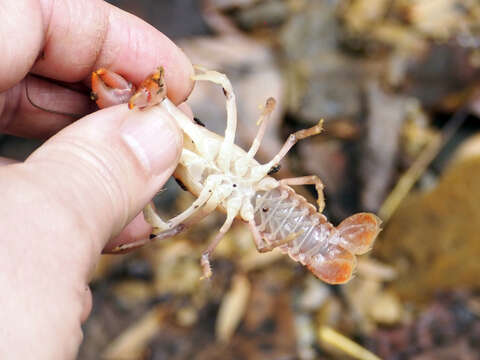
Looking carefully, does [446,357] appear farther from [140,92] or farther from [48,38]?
[48,38]

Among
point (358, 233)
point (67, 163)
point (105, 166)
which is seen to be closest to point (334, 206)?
point (358, 233)

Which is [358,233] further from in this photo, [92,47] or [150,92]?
[92,47]

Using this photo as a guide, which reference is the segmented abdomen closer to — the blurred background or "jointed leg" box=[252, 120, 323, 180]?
"jointed leg" box=[252, 120, 323, 180]

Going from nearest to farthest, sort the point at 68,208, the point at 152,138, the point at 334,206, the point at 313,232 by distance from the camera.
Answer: the point at 68,208 < the point at 152,138 < the point at 313,232 < the point at 334,206

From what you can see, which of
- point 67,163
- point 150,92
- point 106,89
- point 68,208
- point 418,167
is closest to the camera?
point 68,208

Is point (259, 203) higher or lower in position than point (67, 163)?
lower

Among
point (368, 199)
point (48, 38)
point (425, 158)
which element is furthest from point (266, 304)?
point (48, 38)

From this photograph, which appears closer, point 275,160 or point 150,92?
point 150,92
